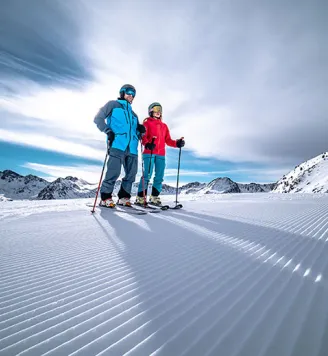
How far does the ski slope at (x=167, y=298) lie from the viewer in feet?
2.48

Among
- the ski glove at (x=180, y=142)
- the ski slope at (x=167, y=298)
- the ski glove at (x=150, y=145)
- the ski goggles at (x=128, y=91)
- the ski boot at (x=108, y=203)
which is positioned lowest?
the ski slope at (x=167, y=298)

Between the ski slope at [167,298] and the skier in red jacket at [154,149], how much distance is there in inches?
152

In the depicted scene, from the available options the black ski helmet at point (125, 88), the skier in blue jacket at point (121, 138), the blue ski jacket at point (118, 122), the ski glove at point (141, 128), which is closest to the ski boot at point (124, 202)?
the skier in blue jacket at point (121, 138)

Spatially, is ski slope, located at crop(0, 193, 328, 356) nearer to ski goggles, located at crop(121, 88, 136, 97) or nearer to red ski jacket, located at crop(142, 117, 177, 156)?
red ski jacket, located at crop(142, 117, 177, 156)

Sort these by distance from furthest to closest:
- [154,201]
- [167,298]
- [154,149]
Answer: [154,149] → [154,201] → [167,298]

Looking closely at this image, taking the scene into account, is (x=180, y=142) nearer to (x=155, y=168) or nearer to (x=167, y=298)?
(x=155, y=168)

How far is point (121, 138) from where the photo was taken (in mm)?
5086

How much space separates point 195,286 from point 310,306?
20.5 inches

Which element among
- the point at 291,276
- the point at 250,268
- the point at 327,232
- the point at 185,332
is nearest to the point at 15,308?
the point at 185,332

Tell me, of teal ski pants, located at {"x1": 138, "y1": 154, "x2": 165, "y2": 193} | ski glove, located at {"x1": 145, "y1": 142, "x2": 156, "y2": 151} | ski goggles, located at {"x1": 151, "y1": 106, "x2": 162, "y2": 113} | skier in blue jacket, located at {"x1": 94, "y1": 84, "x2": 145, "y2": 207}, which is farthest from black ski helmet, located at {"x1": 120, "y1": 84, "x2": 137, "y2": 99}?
teal ski pants, located at {"x1": 138, "y1": 154, "x2": 165, "y2": 193}

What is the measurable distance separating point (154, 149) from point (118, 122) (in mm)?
1323

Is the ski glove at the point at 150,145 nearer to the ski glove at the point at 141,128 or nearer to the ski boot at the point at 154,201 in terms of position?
the ski glove at the point at 141,128

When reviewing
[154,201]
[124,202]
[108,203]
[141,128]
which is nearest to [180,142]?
[141,128]

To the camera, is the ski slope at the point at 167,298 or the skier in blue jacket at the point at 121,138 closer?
the ski slope at the point at 167,298
